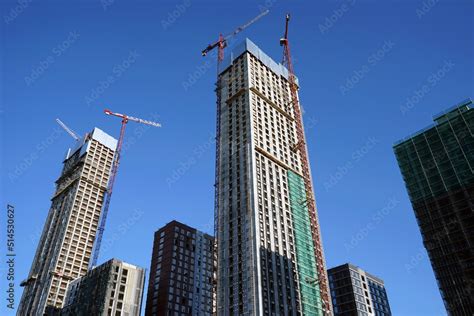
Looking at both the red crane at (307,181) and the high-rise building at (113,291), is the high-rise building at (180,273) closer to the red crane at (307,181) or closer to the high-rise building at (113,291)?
the high-rise building at (113,291)

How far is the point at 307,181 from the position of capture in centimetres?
14412

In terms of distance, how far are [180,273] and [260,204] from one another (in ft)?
183

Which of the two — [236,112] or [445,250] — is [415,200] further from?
[236,112]

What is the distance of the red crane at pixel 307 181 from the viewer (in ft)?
386

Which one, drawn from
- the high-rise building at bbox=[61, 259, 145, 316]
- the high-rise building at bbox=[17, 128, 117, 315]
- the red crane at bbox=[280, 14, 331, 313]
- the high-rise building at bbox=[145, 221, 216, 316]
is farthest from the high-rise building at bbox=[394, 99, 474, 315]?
the high-rise building at bbox=[17, 128, 117, 315]

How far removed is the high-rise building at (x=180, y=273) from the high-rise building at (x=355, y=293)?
46081 millimetres

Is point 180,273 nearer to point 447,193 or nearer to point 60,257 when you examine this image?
point 60,257

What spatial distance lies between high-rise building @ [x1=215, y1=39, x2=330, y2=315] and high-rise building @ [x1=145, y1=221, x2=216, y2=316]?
33520 millimetres

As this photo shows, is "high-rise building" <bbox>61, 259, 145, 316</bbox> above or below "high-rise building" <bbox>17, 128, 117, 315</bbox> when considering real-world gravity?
below

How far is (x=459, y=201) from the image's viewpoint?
431ft

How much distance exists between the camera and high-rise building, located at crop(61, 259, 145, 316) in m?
120

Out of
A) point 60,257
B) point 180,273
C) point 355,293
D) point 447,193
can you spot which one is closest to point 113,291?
point 180,273

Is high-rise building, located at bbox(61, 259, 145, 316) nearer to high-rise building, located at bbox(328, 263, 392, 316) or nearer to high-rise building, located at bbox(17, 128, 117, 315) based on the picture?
high-rise building, located at bbox(17, 128, 117, 315)

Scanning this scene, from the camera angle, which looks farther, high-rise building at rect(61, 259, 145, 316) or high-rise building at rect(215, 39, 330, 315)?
high-rise building at rect(61, 259, 145, 316)
